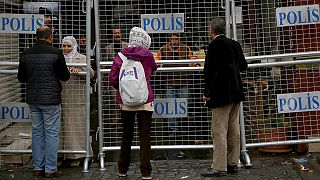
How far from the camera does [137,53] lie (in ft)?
21.6

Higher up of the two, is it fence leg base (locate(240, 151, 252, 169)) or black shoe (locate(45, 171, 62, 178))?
fence leg base (locate(240, 151, 252, 169))

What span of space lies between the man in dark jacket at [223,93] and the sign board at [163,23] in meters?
0.76

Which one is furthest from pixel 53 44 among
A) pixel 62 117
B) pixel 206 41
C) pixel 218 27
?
pixel 218 27

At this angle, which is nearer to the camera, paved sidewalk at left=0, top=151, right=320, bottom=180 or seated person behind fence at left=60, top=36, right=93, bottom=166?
paved sidewalk at left=0, top=151, right=320, bottom=180

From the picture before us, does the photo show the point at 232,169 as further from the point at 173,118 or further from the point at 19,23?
the point at 19,23

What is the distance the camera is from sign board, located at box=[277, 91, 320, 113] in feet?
24.6

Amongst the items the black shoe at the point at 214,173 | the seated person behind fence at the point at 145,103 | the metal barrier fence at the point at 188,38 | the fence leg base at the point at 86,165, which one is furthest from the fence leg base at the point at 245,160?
the fence leg base at the point at 86,165

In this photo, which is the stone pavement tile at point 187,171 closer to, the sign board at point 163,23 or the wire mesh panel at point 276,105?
the wire mesh panel at point 276,105

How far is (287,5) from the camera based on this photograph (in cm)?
766

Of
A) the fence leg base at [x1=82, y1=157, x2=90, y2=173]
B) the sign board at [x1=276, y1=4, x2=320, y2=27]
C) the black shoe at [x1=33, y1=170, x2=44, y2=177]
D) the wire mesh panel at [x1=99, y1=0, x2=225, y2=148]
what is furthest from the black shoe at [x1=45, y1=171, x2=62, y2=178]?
the sign board at [x1=276, y1=4, x2=320, y2=27]

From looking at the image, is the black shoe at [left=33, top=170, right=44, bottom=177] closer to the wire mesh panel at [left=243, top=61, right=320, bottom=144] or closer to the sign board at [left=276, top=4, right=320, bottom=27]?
the wire mesh panel at [left=243, top=61, right=320, bottom=144]

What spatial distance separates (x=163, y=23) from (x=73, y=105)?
5.50 feet

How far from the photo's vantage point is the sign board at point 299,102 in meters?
7.49

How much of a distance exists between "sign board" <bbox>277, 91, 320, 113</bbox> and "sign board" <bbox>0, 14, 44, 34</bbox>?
11.5 ft
